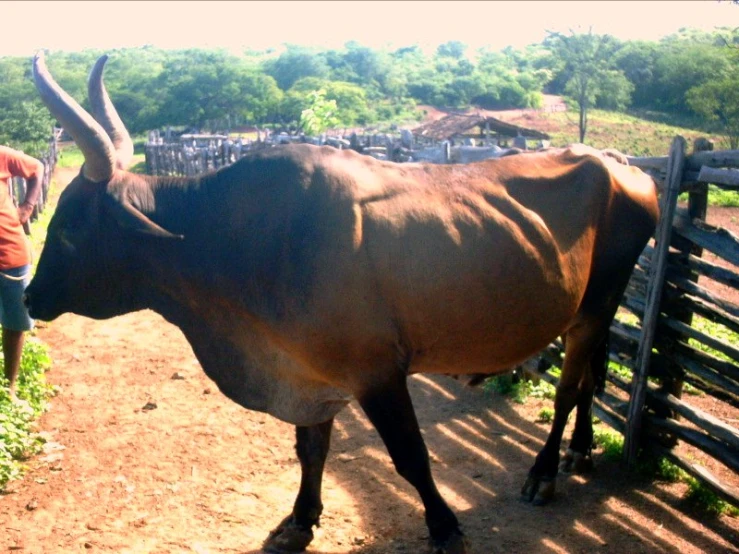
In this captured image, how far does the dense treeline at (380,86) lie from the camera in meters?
36.9

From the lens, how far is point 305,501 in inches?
182

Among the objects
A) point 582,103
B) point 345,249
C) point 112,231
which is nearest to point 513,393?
point 345,249

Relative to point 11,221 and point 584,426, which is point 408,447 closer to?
point 584,426

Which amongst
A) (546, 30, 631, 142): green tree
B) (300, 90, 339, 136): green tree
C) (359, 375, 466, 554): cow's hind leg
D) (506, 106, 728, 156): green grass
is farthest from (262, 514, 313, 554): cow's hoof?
(546, 30, 631, 142): green tree

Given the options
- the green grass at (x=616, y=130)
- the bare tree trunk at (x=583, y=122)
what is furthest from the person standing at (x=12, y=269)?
the bare tree trunk at (x=583, y=122)

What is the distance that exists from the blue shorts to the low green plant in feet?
1.65

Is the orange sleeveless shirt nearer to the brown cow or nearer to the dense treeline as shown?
the brown cow

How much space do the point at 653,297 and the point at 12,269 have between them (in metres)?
4.97

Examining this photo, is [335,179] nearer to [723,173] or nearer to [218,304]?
[218,304]

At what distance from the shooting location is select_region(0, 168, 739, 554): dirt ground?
4.67 meters

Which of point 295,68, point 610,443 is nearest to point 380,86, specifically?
point 295,68

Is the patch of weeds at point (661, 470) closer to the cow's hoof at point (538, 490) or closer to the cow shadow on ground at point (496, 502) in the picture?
the cow shadow on ground at point (496, 502)

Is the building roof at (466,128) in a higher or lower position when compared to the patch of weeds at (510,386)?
lower

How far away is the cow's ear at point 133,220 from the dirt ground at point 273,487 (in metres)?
1.87
